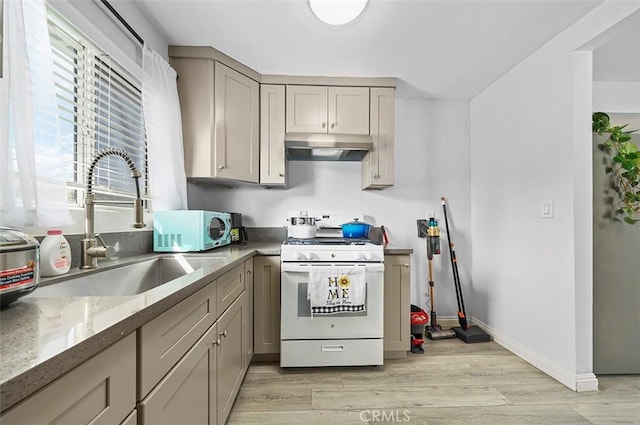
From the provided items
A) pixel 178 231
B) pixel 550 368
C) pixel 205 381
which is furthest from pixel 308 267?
pixel 550 368

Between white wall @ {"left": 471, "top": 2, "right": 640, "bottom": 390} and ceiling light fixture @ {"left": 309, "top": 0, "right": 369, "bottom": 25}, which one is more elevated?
ceiling light fixture @ {"left": 309, "top": 0, "right": 369, "bottom": 25}

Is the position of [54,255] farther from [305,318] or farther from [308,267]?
[305,318]

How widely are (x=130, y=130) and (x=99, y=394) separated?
1.74 meters

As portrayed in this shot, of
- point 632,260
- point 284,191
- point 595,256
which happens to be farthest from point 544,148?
point 284,191

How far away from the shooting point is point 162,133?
1.88 meters

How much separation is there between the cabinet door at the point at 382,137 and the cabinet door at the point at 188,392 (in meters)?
1.84

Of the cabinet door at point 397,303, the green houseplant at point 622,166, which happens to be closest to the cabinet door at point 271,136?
the cabinet door at point 397,303

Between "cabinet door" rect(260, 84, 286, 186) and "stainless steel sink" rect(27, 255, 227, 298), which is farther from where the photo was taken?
"cabinet door" rect(260, 84, 286, 186)

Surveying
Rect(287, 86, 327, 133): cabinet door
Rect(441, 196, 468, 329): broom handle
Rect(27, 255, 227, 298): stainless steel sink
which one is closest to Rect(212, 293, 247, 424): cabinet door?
Rect(27, 255, 227, 298): stainless steel sink

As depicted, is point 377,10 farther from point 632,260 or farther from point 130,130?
point 632,260

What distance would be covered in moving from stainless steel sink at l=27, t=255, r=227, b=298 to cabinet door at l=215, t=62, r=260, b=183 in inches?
32.3

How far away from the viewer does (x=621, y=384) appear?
188 centimetres

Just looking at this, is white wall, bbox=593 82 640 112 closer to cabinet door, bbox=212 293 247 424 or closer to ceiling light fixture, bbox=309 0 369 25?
ceiling light fixture, bbox=309 0 369 25

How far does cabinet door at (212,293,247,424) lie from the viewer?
1.33 m
